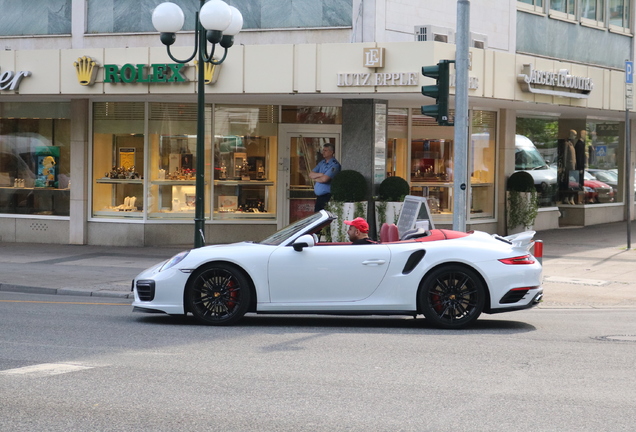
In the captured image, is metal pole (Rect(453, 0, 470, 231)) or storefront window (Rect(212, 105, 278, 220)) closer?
metal pole (Rect(453, 0, 470, 231))

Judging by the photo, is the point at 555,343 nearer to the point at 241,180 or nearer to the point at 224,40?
the point at 224,40

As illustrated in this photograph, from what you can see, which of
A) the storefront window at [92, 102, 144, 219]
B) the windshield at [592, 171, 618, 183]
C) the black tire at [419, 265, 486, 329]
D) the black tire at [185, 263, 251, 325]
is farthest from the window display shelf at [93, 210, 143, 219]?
the windshield at [592, 171, 618, 183]

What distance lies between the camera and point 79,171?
21.1 m

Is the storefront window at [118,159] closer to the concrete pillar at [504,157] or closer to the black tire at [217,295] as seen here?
the concrete pillar at [504,157]

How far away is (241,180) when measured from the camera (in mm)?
21141

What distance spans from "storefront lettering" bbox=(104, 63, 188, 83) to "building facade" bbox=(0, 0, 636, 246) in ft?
0.09

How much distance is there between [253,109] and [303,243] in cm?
1127

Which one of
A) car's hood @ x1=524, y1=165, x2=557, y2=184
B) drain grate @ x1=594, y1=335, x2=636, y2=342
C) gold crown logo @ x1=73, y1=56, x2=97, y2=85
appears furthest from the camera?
car's hood @ x1=524, y1=165, x2=557, y2=184

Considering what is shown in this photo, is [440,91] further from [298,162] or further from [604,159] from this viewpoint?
[604,159]

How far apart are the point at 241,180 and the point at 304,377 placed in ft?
45.6

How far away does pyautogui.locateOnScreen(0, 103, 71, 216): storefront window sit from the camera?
21.5 m

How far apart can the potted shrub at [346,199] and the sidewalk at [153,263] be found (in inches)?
138

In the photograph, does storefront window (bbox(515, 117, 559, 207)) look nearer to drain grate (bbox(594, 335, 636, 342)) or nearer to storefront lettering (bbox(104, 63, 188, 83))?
storefront lettering (bbox(104, 63, 188, 83))

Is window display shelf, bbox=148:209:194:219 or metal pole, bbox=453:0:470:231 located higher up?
metal pole, bbox=453:0:470:231
